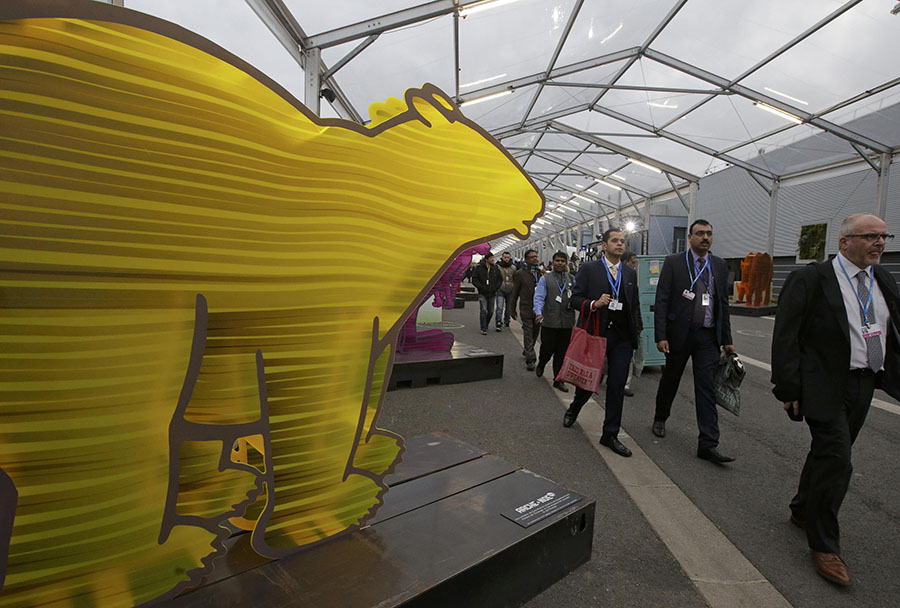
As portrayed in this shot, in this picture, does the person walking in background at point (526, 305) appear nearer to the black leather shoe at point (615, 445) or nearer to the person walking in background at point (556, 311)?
the person walking in background at point (556, 311)

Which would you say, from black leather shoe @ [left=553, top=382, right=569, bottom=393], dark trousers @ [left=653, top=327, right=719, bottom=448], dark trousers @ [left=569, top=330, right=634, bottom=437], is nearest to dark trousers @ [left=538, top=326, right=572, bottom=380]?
black leather shoe @ [left=553, top=382, right=569, bottom=393]

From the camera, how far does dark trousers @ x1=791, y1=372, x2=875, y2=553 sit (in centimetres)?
225

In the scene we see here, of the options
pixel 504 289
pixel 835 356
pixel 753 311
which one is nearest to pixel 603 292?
pixel 835 356

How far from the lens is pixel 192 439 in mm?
1368

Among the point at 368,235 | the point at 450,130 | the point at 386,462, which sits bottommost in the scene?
the point at 386,462

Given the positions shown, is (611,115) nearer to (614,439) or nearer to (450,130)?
(614,439)

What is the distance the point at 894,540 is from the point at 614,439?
5.23ft

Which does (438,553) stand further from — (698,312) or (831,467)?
(698,312)

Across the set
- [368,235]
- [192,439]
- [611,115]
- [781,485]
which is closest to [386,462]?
[192,439]

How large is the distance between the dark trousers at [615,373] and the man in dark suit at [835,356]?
110cm

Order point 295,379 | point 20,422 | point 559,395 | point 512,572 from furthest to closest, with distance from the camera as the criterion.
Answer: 1. point 559,395
2. point 512,572
3. point 295,379
4. point 20,422

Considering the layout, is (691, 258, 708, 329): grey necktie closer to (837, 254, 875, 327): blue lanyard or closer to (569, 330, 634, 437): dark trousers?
(569, 330, 634, 437): dark trousers

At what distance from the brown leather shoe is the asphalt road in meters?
0.04

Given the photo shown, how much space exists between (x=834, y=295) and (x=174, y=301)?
9.58ft
